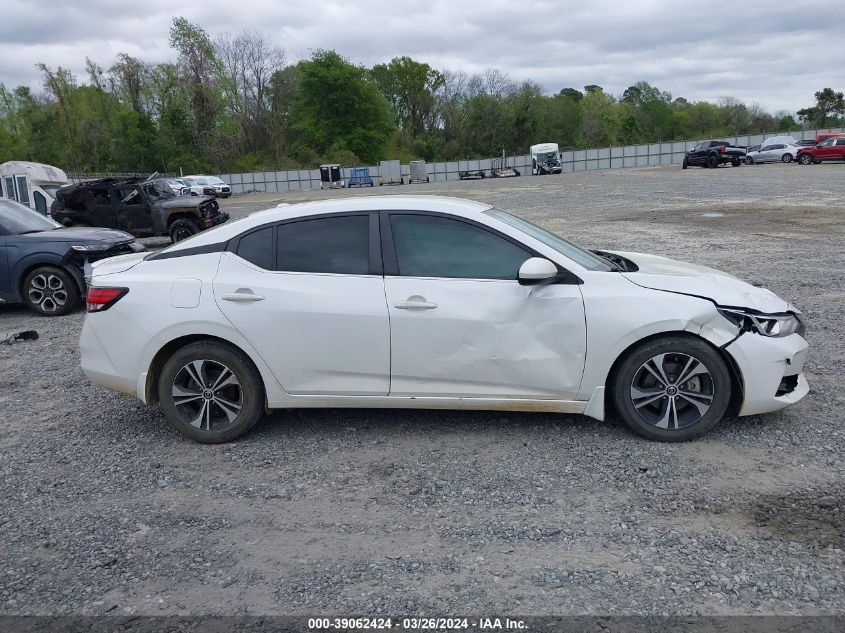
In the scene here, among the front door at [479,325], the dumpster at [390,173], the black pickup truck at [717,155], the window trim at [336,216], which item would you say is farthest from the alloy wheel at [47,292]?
the dumpster at [390,173]

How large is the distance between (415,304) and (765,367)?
7.39ft

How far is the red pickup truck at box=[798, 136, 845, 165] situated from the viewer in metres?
38.8

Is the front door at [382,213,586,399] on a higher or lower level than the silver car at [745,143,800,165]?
lower

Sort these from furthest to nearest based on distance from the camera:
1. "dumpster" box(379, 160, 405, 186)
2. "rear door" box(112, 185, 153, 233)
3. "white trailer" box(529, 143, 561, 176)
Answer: "dumpster" box(379, 160, 405, 186), "white trailer" box(529, 143, 561, 176), "rear door" box(112, 185, 153, 233)

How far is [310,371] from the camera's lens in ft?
15.6

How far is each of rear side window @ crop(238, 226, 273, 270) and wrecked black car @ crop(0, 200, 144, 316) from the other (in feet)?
19.1

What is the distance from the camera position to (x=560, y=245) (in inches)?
199

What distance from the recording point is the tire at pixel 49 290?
31.8ft

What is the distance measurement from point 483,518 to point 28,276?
839 centimetres

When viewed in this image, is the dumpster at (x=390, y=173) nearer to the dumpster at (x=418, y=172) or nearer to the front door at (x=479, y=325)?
the dumpster at (x=418, y=172)

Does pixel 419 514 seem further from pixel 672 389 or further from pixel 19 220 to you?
pixel 19 220

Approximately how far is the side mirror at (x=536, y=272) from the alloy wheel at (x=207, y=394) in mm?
2048

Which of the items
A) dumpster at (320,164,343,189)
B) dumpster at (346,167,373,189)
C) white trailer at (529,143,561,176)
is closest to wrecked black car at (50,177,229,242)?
dumpster at (320,164,343,189)

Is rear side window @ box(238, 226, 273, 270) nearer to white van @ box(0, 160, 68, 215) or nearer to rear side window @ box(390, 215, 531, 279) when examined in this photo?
rear side window @ box(390, 215, 531, 279)
